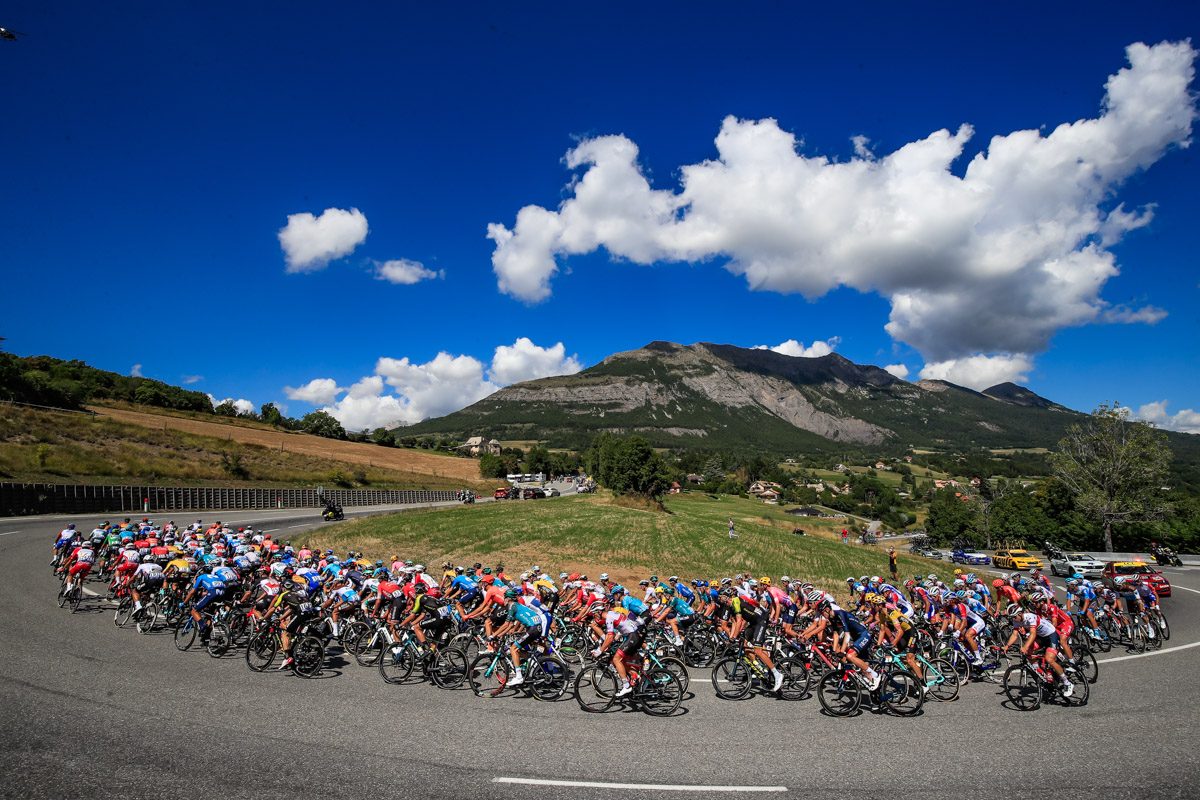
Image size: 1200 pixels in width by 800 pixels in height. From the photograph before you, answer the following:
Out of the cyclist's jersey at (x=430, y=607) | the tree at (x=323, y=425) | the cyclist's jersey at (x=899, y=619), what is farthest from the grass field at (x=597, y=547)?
the tree at (x=323, y=425)

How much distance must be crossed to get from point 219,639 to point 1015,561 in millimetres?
48798

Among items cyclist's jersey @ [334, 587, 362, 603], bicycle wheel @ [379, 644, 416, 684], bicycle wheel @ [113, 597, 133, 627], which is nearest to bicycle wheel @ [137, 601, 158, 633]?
bicycle wheel @ [113, 597, 133, 627]

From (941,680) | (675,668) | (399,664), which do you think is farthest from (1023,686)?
(399,664)

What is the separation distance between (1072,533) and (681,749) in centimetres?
7438

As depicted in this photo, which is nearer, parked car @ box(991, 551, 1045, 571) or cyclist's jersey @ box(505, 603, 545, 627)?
cyclist's jersey @ box(505, 603, 545, 627)

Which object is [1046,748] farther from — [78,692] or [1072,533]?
[1072,533]

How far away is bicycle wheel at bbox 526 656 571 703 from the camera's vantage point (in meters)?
10.0

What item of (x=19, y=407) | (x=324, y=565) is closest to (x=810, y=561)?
(x=324, y=565)

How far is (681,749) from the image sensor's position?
8.03 meters

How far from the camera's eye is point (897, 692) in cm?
966

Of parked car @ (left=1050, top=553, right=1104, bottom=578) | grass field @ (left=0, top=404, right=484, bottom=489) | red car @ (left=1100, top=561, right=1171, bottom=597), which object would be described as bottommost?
parked car @ (left=1050, top=553, right=1104, bottom=578)

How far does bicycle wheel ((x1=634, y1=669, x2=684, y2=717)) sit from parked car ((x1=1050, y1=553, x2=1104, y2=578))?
114 feet

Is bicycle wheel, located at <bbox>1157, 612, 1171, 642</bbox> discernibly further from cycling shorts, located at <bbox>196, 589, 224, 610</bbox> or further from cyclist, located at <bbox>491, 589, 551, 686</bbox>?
cycling shorts, located at <bbox>196, 589, 224, 610</bbox>

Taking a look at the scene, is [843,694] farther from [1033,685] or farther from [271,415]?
[271,415]
